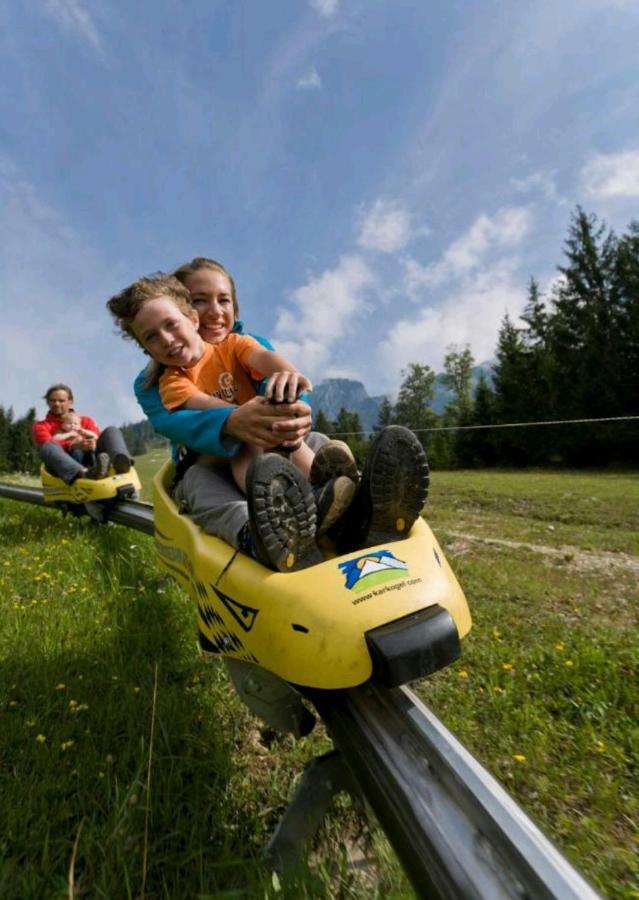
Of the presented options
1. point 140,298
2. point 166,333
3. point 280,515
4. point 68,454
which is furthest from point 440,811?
point 68,454

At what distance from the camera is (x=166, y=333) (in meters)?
1.99

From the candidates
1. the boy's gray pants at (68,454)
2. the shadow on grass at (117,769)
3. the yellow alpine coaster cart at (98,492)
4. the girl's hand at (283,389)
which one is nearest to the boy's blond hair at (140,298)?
the girl's hand at (283,389)

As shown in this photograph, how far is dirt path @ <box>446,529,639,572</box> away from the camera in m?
4.04

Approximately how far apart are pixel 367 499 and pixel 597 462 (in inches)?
1096

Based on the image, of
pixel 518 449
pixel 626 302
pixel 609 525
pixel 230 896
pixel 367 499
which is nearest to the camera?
pixel 230 896

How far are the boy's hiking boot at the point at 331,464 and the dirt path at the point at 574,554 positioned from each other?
2.94m

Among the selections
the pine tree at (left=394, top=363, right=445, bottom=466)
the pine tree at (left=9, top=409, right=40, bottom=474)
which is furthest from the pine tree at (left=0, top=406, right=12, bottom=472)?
the pine tree at (left=394, top=363, right=445, bottom=466)

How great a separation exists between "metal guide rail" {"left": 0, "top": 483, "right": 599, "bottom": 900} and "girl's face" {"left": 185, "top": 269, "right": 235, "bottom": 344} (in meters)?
1.87

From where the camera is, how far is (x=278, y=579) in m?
1.18

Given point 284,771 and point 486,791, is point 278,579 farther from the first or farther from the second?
point 284,771

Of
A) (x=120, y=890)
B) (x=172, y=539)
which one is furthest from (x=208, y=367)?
(x=120, y=890)

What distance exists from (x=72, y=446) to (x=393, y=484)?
554cm

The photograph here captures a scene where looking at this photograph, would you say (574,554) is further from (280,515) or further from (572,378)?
(572,378)

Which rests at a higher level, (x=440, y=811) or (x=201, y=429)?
(x=201, y=429)
